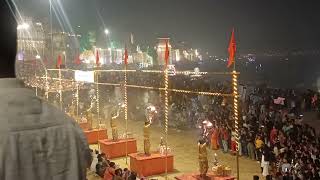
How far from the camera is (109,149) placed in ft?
60.2

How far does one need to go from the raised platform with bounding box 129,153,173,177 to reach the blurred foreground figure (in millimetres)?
13517

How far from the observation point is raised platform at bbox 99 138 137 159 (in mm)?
18375

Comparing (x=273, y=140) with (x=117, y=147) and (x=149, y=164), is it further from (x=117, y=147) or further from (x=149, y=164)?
(x=117, y=147)

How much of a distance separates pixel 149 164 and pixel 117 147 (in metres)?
3.60

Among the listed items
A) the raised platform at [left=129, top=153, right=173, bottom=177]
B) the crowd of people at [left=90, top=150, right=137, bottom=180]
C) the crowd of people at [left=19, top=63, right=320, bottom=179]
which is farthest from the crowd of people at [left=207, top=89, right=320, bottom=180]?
the crowd of people at [left=90, top=150, right=137, bottom=180]

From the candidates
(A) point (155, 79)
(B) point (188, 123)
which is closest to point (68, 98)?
(A) point (155, 79)

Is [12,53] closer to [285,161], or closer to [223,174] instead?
[223,174]

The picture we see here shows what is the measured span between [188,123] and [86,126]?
6752mm

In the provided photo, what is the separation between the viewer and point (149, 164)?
1534 cm

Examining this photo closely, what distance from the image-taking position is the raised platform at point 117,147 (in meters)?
18.4

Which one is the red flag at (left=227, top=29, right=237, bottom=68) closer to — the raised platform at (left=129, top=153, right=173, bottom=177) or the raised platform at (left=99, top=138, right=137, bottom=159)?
the raised platform at (left=129, top=153, right=173, bottom=177)

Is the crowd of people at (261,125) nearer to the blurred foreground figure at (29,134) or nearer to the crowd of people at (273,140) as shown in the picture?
the crowd of people at (273,140)

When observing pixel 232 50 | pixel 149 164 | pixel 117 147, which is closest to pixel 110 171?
pixel 149 164

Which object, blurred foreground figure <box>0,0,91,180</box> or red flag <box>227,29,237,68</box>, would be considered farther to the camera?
red flag <box>227,29,237,68</box>
